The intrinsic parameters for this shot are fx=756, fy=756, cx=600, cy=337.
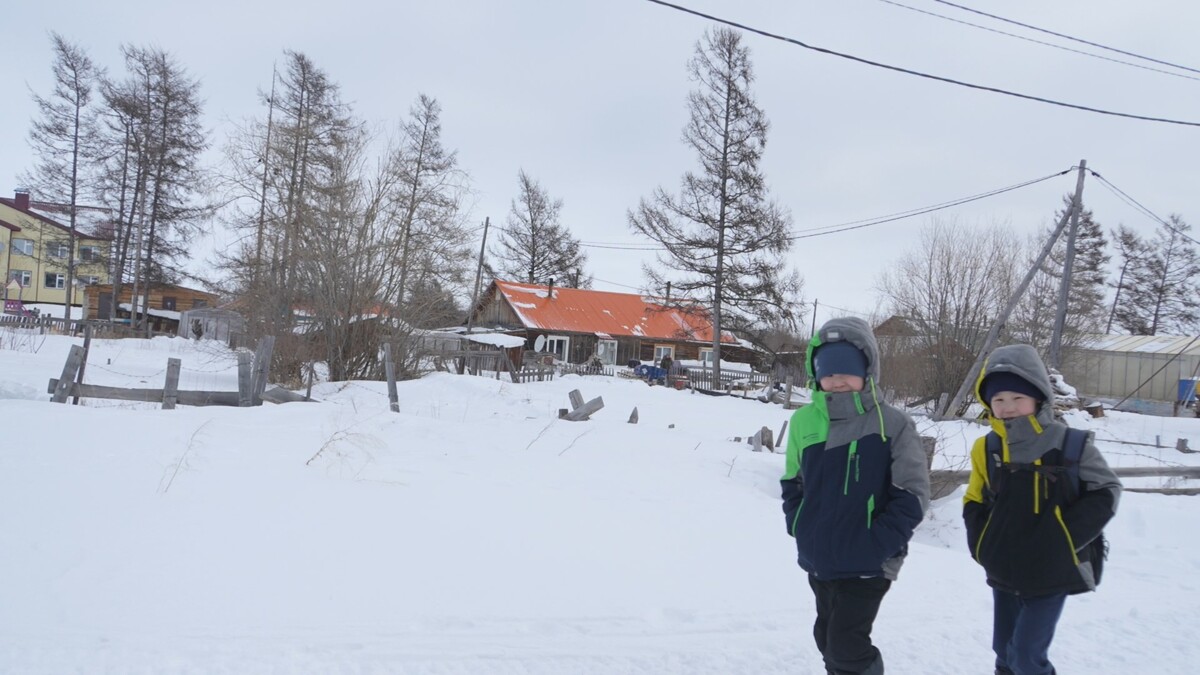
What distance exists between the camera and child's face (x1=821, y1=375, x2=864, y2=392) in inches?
120

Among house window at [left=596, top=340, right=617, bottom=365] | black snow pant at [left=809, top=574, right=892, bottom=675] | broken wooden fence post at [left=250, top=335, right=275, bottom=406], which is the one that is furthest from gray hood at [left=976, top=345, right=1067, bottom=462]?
house window at [left=596, top=340, right=617, bottom=365]

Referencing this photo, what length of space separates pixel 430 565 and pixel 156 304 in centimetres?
5886

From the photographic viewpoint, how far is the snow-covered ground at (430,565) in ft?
11.8

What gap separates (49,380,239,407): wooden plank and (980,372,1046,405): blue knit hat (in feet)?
32.9

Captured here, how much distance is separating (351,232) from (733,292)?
76.0ft

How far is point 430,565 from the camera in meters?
4.62

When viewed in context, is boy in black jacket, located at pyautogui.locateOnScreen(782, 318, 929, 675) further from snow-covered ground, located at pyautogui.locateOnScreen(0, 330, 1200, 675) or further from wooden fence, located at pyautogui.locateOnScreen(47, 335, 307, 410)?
wooden fence, located at pyautogui.locateOnScreen(47, 335, 307, 410)

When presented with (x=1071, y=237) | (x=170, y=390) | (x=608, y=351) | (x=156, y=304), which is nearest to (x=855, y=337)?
(x=170, y=390)

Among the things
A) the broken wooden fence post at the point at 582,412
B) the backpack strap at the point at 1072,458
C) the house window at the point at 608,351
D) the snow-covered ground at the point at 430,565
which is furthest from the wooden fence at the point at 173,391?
the house window at the point at 608,351

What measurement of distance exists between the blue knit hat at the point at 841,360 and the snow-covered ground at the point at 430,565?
1.63 metres

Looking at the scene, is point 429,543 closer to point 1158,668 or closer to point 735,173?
point 1158,668

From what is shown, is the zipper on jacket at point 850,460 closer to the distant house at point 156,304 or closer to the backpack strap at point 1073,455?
the backpack strap at point 1073,455

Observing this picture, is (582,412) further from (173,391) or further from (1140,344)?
(1140,344)

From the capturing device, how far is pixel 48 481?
17.2 ft
